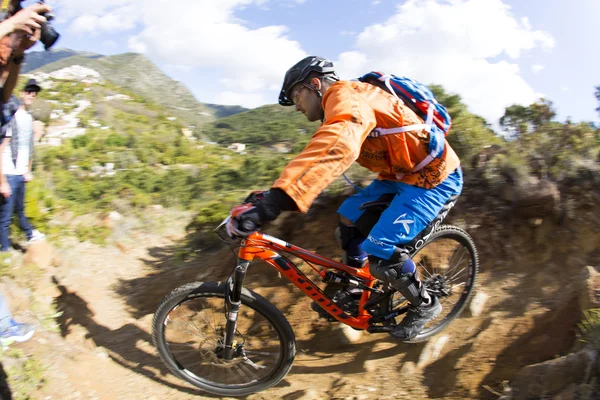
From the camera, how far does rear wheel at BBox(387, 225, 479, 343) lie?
361cm

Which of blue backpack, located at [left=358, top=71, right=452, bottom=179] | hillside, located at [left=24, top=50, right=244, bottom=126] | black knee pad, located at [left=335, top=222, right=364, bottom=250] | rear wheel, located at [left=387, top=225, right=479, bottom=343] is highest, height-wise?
hillside, located at [left=24, top=50, right=244, bottom=126]

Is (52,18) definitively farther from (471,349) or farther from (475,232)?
(475,232)

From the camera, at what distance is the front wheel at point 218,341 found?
3.09m

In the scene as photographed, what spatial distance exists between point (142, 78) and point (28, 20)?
156 ft

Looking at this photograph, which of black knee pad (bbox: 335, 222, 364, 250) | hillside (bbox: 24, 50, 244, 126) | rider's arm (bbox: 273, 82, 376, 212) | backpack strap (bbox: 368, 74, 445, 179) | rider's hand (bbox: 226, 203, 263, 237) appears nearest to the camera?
rider's arm (bbox: 273, 82, 376, 212)

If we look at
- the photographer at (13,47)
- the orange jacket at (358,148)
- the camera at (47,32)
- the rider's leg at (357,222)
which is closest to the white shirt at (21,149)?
the photographer at (13,47)

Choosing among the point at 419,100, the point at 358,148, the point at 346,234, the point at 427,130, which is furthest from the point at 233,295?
the point at 419,100

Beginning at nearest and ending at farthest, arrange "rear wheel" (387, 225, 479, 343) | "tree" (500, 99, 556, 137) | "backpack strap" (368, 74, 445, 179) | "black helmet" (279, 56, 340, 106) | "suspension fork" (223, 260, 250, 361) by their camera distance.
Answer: "backpack strap" (368, 74, 445, 179), "black helmet" (279, 56, 340, 106), "suspension fork" (223, 260, 250, 361), "rear wheel" (387, 225, 479, 343), "tree" (500, 99, 556, 137)

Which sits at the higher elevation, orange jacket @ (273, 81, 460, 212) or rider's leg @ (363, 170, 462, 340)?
orange jacket @ (273, 81, 460, 212)

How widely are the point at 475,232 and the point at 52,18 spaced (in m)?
3.97

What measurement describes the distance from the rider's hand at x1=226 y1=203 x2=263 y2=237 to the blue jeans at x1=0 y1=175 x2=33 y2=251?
12.2ft

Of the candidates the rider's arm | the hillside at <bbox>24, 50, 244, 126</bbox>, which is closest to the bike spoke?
the rider's arm

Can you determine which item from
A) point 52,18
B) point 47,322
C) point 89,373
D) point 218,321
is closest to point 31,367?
point 89,373

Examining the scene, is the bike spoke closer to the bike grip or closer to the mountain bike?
the mountain bike
